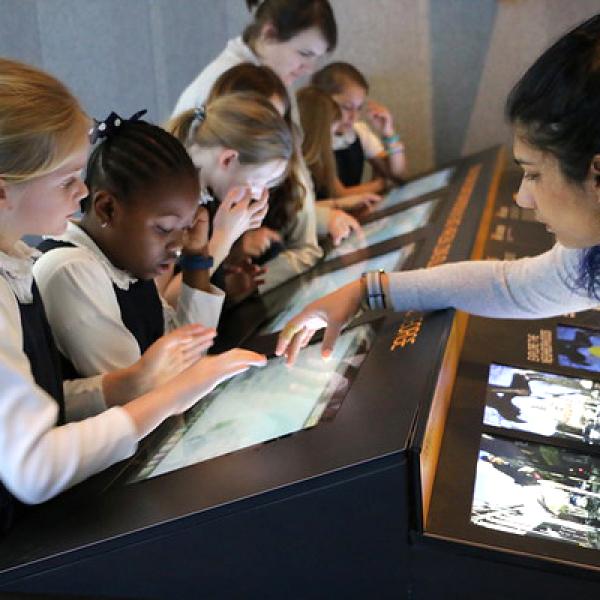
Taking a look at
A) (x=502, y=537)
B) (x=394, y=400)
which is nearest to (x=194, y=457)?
(x=394, y=400)

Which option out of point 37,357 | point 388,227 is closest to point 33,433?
point 37,357

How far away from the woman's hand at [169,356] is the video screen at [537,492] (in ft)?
1.49

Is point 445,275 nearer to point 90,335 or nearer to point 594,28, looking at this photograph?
point 594,28

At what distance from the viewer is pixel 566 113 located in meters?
1.07

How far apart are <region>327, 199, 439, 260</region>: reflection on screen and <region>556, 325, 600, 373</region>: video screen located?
2.21ft

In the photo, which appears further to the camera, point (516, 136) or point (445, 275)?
point (445, 275)

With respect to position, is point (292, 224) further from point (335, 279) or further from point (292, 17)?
point (292, 17)

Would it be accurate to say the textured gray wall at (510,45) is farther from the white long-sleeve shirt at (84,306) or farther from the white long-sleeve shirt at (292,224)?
the white long-sleeve shirt at (84,306)

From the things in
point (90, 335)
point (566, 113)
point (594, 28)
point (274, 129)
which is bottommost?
point (90, 335)

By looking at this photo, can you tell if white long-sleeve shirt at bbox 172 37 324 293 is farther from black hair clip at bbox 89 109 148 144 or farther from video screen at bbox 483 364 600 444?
video screen at bbox 483 364 600 444

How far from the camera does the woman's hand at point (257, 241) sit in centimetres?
215

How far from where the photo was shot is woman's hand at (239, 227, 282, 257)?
215 cm

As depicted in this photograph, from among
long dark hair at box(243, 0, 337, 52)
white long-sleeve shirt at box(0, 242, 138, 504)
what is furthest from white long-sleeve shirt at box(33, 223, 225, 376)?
long dark hair at box(243, 0, 337, 52)

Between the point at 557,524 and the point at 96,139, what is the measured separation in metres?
0.98
